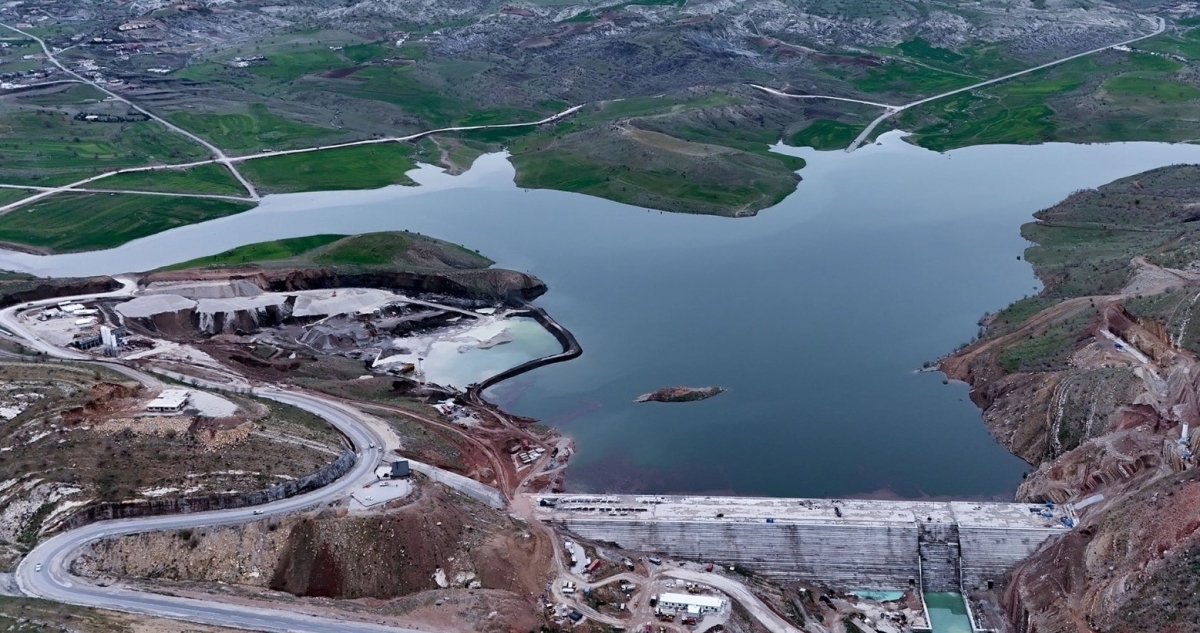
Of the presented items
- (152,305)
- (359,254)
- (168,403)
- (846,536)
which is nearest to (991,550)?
(846,536)

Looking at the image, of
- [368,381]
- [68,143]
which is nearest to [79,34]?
[68,143]

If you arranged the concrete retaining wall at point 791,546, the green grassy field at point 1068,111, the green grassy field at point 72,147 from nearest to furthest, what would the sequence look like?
the concrete retaining wall at point 791,546
the green grassy field at point 72,147
the green grassy field at point 1068,111

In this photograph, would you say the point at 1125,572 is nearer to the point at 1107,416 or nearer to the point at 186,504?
the point at 1107,416

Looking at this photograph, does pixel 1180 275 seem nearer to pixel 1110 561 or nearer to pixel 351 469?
pixel 1110 561

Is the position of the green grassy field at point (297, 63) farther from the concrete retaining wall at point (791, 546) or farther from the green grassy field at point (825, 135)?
the concrete retaining wall at point (791, 546)

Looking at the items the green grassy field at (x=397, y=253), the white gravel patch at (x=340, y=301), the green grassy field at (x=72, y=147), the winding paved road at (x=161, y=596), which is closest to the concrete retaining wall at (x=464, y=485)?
the winding paved road at (x=161, y=596)

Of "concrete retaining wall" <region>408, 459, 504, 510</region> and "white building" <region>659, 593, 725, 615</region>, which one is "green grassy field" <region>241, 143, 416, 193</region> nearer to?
"concrete retaining wall" <region>408, 459, 504, 510</region>
